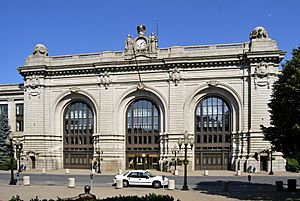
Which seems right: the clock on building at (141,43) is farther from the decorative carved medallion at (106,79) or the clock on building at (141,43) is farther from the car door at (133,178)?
the car door at (133,178)

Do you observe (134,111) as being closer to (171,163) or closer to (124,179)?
(171,163)

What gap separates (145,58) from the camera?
56.9 meters

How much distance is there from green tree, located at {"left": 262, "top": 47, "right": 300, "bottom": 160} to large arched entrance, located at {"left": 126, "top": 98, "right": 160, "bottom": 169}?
3298 centimetres

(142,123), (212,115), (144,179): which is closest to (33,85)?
(142,123)

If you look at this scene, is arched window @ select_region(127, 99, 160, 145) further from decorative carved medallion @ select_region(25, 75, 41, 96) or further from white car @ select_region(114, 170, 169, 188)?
white car @ select_region(114, 170, 169, 188)

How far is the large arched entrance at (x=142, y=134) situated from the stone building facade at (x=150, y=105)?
0.16 m

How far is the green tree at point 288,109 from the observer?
917 inches

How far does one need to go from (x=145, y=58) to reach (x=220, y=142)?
17.2m

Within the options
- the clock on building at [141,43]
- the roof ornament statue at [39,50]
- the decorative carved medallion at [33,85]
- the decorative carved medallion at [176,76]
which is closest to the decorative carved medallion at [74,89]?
the decorative carved medallion at [33,85]

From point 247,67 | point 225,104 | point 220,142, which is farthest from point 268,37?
point 220,142

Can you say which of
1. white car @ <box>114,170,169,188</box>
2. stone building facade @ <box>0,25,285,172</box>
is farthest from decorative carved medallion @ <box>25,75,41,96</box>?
white car @ <box>114,170,169,188</box>

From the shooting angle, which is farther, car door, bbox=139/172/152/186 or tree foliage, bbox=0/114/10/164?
tree foliage, bbox=0/114/10/164

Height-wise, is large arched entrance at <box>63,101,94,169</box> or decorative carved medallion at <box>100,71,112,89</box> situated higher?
decorative carved medallion at <box>100,71,112,89</box>

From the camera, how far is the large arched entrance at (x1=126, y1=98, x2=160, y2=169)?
5781 cm
